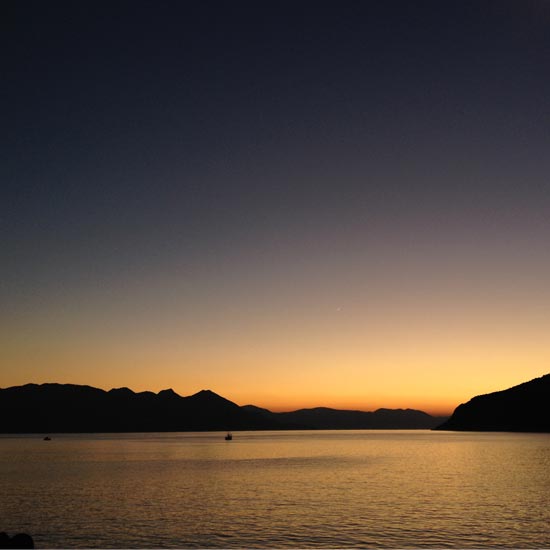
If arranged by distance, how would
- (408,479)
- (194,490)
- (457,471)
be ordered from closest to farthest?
(194,490)
(408,479)
(457,471)

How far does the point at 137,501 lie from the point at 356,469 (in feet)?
195

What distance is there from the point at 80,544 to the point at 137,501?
78.9 feet

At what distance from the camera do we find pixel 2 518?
195ft

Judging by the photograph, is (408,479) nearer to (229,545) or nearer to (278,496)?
(278,496)

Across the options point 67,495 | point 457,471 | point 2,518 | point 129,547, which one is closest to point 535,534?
point 129,547

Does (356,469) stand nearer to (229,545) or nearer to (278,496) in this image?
(278,496)

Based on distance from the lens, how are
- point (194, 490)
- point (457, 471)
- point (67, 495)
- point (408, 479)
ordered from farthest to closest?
point (457, 471) < point (408, 479) < point (194, 490) < point (67, 495)

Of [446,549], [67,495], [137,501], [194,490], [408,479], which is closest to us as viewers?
[446,549]

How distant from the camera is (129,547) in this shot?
46.3 m

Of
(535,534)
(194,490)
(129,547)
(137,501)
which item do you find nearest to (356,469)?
(194,490)

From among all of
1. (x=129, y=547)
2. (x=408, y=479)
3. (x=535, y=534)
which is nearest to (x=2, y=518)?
(x=129, y=547)

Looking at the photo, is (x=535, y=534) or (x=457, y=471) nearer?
(x=535, y=534)

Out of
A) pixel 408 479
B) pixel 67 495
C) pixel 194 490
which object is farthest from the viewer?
pixel 408 479

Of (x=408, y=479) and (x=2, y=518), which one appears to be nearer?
(x=2, y=518)
